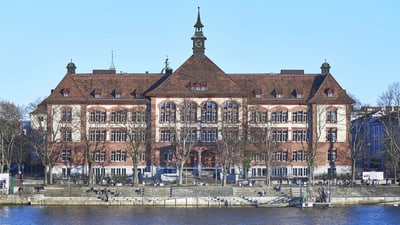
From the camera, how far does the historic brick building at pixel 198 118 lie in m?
120

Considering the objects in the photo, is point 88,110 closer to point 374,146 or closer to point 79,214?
point 79,214

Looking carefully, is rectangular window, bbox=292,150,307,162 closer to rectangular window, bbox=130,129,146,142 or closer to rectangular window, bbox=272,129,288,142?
rectangular window, bbox=272,129,288,142

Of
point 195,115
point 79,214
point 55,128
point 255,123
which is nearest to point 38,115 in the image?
point 55,128

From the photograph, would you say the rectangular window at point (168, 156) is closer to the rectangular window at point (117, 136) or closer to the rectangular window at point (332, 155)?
the rectangular window at point (117, 136)

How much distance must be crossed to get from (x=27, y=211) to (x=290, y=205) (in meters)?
30.2

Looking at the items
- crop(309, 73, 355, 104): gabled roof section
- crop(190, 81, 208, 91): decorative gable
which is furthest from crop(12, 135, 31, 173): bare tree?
crop(309, 73, 355, 104): gabled roof section

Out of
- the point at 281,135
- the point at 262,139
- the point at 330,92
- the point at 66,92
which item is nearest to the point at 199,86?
the point at 262,139

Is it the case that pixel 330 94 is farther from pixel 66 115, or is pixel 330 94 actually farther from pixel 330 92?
pixel 66 115

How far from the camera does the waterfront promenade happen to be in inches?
3711

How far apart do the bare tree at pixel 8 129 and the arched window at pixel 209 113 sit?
1098 inches

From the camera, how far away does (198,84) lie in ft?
393

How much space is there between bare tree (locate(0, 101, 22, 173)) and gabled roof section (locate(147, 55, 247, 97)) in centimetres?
2044

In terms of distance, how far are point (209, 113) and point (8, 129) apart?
2957cm

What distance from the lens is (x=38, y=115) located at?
12612cm
